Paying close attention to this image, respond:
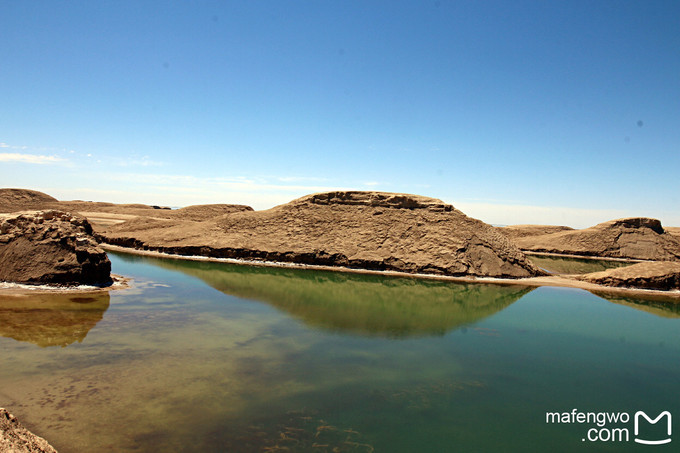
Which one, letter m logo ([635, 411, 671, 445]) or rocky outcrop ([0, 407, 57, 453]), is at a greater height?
rocky outcrop ([0, 407, 57, 453])

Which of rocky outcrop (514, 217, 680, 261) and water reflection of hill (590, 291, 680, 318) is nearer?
water reflection of hill (590, 291, 680, 318)

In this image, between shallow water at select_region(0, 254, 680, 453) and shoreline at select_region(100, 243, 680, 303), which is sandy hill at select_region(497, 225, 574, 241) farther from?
shallow water at select_region(0, 254, 680, 453)

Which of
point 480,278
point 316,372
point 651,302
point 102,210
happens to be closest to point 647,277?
point 651,302

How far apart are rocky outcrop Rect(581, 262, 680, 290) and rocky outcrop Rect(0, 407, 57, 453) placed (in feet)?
119

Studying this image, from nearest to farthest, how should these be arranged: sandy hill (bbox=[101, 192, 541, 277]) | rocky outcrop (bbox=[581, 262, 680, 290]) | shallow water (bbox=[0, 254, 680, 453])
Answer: shallow water (bbox=[0, 254, 680, 453]) → rocky outcrop (bbox=[581, 262, 680, 290]) → sandy hill (bbox=[101, 192, 541, 277])

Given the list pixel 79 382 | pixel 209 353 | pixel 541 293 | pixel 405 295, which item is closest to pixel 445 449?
pixel 209 353

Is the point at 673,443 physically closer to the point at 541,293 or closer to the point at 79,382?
the point at 79,382

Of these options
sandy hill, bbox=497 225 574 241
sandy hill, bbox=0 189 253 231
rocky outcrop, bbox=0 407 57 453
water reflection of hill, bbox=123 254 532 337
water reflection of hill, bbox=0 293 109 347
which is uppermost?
sandy hill, bbox=497 225 574 241

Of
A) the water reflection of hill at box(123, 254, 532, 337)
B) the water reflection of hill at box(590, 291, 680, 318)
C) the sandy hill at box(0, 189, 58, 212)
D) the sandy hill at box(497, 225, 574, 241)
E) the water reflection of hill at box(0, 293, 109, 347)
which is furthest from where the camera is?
the sandy hill at box(497, 225, 574, 241)

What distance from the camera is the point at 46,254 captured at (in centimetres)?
1898

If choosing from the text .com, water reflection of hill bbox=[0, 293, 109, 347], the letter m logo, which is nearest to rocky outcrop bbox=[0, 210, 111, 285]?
water reflection of hill bbox=[0, 293, 109, 347]

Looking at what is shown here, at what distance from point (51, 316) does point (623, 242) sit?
7048 centimetres

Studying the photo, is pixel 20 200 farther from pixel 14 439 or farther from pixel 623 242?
pixel 623 242

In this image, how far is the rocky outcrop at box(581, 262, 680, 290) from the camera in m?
28.8
